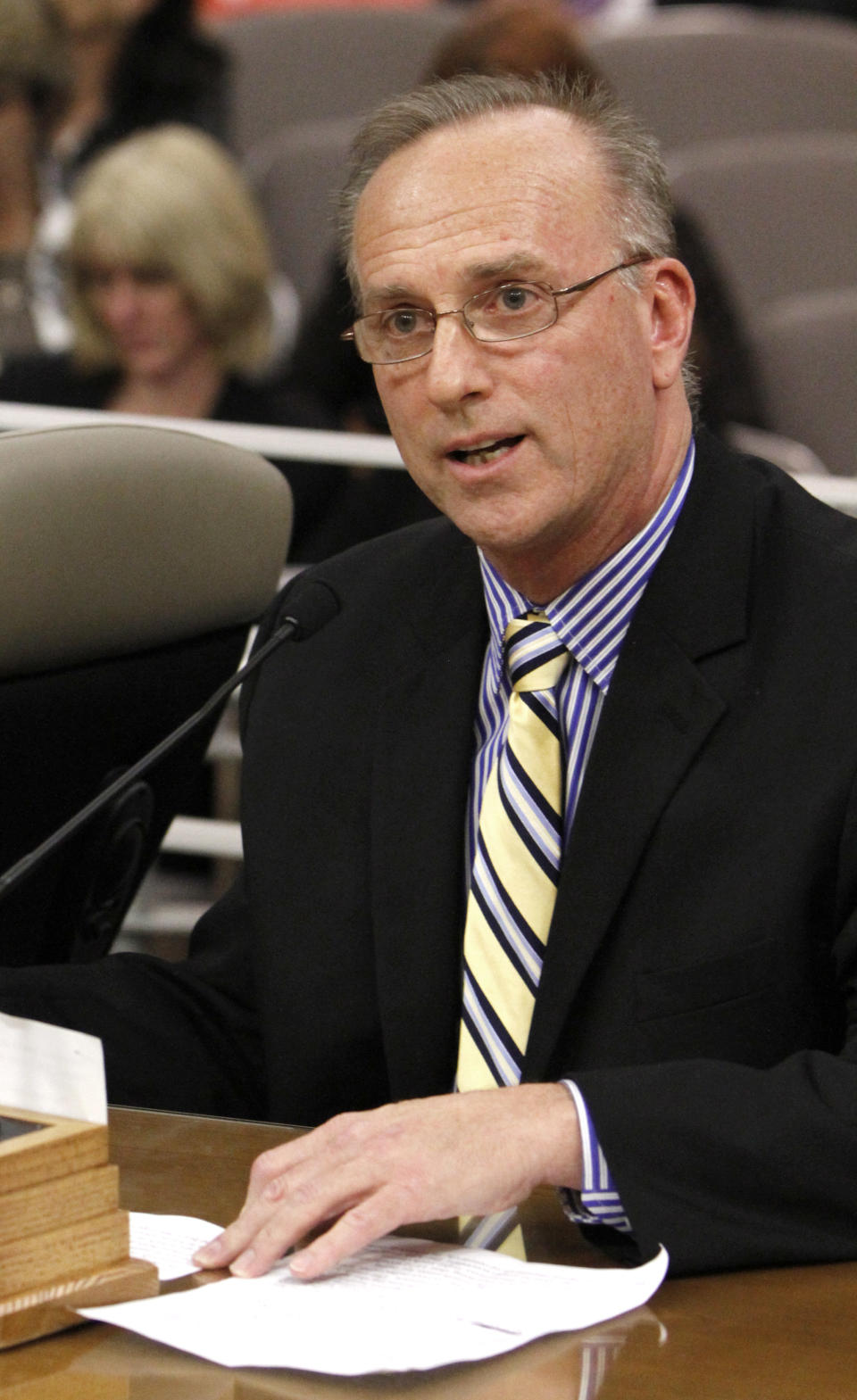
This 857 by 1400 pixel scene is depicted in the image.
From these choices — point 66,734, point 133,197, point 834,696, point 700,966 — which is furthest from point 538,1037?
point 133,197

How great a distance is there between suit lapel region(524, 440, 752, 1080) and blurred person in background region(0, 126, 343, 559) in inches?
72.2

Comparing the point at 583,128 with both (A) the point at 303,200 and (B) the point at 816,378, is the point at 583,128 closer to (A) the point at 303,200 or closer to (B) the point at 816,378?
(B) the point at 816,378

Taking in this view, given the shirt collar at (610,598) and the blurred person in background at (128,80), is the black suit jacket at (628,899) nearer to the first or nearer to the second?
the shirt collar at (610,598)

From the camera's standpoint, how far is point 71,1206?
95cm

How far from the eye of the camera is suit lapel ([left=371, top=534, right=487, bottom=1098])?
1.31 metres

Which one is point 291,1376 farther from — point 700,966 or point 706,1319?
point 700,966

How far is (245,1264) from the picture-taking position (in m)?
1.00

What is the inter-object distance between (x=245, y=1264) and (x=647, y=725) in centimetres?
45

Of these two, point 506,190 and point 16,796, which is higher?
point 506,190

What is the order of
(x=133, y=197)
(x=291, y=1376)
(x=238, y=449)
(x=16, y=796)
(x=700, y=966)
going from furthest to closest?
(x=133, y=197) < (x=238, y=449) < (x=16, y=796) < (x=700, y=966) < (x=291, y=1376)

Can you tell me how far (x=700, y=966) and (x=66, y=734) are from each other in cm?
49

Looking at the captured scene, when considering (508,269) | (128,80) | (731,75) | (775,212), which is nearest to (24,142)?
(128,80)

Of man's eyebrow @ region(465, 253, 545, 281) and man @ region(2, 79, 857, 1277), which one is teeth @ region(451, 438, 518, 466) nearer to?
man @ region(2, 79, 857, 1277)

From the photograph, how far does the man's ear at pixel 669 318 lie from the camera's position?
136 centimetres
